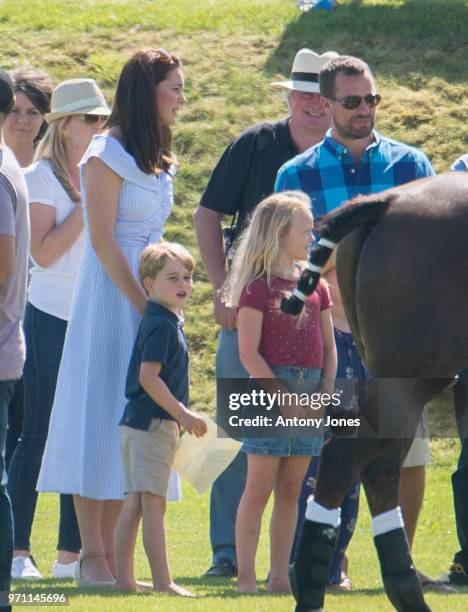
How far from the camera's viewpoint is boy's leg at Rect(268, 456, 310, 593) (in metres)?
6.27

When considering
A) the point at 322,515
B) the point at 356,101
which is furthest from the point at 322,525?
the point at 356,101

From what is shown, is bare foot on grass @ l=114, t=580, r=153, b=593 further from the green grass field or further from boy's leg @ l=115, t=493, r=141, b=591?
the green grass field

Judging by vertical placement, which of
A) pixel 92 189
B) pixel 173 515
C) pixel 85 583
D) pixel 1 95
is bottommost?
pixel 173 515

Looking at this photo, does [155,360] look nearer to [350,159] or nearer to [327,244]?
[327,244]

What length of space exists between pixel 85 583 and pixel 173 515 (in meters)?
3.57

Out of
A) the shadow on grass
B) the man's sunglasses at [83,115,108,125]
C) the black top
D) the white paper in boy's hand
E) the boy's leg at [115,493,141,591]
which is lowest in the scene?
the boy's leg at [115,493,141,591]

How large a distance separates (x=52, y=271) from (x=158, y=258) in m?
1.27

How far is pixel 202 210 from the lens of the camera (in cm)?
761

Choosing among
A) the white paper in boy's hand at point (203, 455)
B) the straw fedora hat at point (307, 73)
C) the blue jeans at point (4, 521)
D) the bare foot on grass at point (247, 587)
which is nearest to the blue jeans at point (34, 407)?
the white paper in boy's hand at point (203, 455)

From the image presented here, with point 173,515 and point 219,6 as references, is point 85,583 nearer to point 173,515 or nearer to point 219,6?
point 173,515

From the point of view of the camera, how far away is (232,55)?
18.0 m

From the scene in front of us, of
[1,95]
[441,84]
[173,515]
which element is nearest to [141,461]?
[1,95]

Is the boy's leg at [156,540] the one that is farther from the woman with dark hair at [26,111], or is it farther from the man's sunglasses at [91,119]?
the man's sunglasses at [91,119]

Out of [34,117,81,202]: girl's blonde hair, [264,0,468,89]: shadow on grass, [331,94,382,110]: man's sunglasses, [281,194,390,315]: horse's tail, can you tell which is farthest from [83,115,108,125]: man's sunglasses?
[264,0,468,89]: shadow on grass
